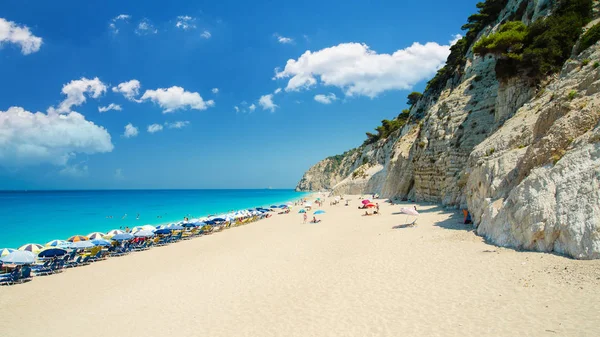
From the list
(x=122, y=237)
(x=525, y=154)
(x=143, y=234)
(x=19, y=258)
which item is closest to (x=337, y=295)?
(x=525, y=154)

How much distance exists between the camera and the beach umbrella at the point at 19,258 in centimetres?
1386

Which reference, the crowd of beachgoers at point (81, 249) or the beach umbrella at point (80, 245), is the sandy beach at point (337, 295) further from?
the beach umbrella at point (80, 245)

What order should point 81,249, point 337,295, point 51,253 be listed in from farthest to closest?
1. point 81,249
2. point 51,253
3. point 337,295

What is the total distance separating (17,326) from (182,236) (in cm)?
1660

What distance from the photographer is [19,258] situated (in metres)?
14.2

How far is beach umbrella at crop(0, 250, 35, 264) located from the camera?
13.9 m

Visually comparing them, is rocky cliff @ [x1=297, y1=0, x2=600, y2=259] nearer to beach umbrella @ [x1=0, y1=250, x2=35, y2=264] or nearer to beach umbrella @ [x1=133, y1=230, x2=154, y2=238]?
beach umbrella @ [x1=0, y1=250, x2=35, y2=264]

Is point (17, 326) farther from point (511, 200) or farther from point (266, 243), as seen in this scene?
point (511, 200)

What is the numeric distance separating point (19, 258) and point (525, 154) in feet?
71.0

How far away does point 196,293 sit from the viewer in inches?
401

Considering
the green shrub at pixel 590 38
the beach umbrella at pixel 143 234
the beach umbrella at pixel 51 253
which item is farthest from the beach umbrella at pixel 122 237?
the green shrub at pixel 590 38

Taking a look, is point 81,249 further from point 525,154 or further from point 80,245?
point 525,154

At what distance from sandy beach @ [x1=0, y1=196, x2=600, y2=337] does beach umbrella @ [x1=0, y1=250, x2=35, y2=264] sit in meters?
0.97

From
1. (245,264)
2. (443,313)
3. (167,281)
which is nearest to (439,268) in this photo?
(443,313)
